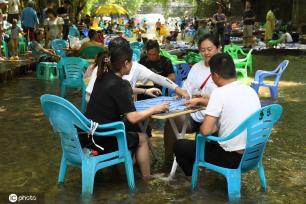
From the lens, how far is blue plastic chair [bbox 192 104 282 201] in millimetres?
3830

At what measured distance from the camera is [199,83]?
5141 millimetres

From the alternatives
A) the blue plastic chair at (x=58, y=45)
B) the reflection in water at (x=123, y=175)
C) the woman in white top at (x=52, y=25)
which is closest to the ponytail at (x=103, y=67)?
the reflection in water at (x=123, y=175)

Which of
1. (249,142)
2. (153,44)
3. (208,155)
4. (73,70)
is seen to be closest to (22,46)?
(73,70)

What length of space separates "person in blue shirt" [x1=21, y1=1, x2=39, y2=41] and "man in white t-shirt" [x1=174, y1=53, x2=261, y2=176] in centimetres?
1243

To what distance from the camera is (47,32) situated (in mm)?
16094

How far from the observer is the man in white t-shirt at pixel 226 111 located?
3953 millimetres

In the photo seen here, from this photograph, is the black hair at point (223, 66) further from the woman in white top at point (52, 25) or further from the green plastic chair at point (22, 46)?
the green plastic chair at point (22, 46)

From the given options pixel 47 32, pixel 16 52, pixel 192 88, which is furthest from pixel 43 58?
pixel 192 88

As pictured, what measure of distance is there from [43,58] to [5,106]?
4287 millimetres

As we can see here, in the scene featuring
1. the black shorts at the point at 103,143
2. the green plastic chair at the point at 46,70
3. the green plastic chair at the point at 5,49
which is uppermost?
the green plastic chair at the point at 5,49

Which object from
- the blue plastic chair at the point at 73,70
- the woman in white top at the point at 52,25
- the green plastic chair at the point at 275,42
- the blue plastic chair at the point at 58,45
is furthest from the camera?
the green plastic chair at the point at 275,42

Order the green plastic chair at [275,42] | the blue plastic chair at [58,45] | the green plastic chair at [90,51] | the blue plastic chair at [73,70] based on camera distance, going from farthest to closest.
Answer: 1. the green plastic chair at [275,42]
2. the blue plastic chair at [58,45]
3. the green plastic chair at [90,51]
4. the blue plastic chair at [73,70]

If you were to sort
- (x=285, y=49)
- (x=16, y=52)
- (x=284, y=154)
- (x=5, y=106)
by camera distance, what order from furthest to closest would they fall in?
(x=285, y=49), (x=16, y=52), (x=5, y=106), (x=284, y=154)

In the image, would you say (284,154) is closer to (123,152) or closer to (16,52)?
(123,152)
